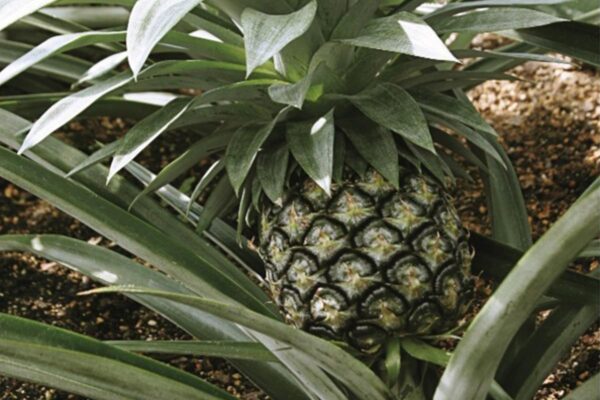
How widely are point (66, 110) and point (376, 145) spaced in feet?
1.06

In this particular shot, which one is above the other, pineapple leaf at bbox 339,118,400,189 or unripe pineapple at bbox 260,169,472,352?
pineapple leaf at bbox 339,118,400,189

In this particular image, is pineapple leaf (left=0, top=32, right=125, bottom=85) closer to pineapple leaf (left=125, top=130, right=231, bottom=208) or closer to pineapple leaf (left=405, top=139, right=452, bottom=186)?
pineapple leaf (left=125, top=130, right=231, bottom=208)

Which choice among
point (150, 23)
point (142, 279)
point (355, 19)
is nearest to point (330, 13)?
point (355, 19)

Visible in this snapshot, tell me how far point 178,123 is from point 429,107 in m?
0.28

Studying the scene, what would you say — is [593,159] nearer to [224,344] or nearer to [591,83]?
[591,83]

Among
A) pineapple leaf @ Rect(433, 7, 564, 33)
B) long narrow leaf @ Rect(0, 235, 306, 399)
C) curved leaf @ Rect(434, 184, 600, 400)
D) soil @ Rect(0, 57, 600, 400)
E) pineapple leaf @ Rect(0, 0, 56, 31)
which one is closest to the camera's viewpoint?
curved leaf @ Rect(434, 184, 600, 400)

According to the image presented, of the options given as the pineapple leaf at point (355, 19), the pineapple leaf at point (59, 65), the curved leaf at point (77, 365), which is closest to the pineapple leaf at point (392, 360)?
the curved leaf at point (77, 365)

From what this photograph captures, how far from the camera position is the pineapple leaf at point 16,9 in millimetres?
776

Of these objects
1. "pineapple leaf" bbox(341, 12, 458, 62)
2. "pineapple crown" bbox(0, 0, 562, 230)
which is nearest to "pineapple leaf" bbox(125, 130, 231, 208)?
"pineapple crown" bbox(0, 0, 562, 230)

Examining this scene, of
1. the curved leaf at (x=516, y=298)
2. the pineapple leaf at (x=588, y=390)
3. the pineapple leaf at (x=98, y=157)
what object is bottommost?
the pineapple leaf at (x=588, y=390)

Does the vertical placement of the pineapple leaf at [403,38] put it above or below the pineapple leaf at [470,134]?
above

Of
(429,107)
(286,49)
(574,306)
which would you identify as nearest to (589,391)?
(574,306)

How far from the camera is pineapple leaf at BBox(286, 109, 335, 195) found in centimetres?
86

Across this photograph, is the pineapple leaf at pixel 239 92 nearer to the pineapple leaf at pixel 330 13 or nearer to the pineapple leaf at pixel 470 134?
the pineapple leaf at pixel 330 13
